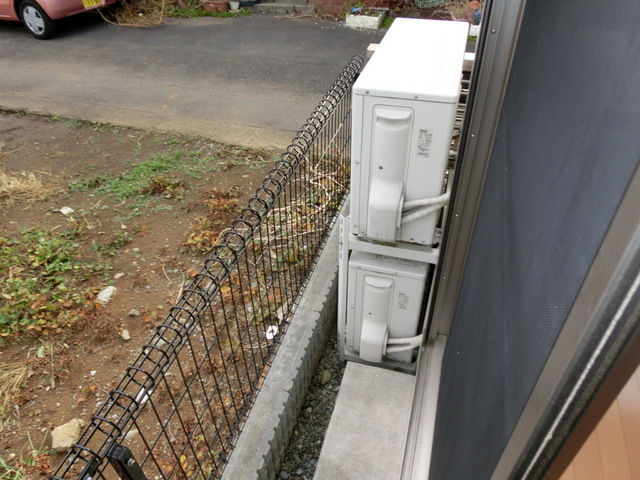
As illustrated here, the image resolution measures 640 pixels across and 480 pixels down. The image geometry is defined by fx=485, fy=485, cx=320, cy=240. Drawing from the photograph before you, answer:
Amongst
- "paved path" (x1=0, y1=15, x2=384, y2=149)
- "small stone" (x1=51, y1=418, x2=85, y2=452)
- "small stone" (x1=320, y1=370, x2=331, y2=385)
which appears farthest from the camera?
"paved path" (x1=0, y1=15, x2=384, y2=149)

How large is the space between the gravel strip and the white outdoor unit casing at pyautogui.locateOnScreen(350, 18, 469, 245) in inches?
39.9

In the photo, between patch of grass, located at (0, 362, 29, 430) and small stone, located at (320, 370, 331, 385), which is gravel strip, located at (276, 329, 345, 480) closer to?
small stone, located at (320, 370, 331, 385)

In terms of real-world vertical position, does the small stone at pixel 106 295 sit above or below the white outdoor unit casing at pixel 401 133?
below

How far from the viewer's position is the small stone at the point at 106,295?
3158 mm

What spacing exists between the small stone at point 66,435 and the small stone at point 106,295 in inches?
34.4

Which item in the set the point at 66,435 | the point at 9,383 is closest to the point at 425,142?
the point at 66,435

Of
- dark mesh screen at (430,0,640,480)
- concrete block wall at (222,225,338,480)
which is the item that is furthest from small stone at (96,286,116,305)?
dark mesh screen at (430,0,640,480)

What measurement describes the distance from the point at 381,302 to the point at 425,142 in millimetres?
886

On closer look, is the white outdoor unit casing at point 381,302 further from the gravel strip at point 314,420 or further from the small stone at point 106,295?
the small stone at point 106,295

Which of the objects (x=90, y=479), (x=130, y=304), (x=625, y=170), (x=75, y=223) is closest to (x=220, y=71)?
(x=75, y=223)

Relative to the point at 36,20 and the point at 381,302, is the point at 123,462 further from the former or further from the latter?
the point at 36,20

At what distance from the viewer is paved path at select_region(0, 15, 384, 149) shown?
529 centimetres

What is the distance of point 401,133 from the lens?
6.09 ft

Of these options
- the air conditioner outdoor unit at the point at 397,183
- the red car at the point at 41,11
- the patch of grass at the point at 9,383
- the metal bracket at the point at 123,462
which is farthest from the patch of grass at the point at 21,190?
the red car at the point at 41,11
